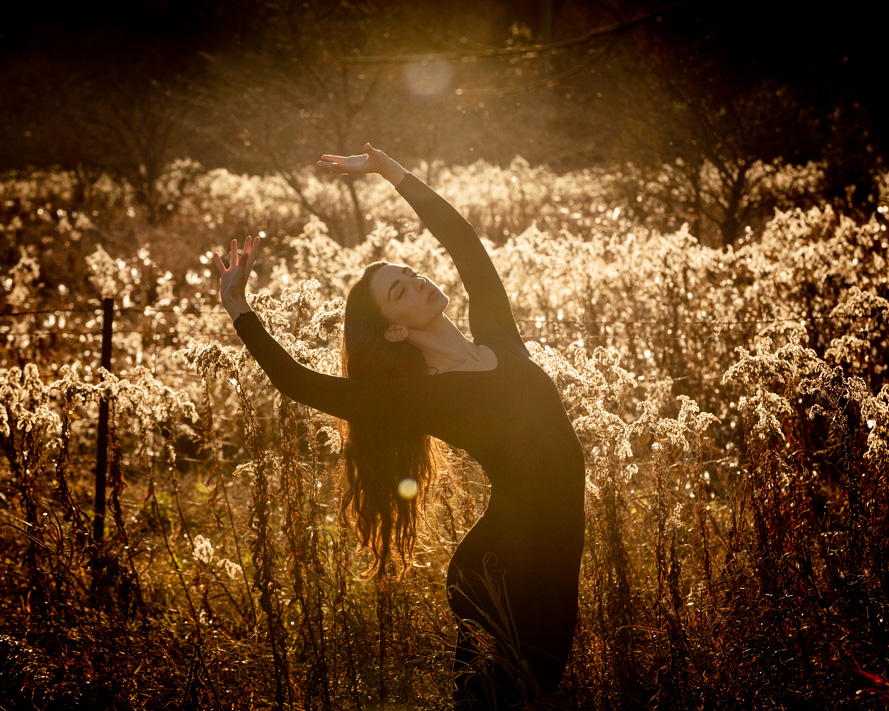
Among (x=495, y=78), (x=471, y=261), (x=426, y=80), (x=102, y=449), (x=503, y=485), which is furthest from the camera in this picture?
(x=426, y=80)

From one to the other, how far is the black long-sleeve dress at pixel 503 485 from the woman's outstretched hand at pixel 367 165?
2.70 ft

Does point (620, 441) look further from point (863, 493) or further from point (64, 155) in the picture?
point (64, 155)

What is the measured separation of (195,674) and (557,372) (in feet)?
5.89

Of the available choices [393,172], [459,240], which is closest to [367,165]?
[393,172]

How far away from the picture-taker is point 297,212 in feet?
56.1

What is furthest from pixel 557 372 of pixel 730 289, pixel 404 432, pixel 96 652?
pixel 730 289

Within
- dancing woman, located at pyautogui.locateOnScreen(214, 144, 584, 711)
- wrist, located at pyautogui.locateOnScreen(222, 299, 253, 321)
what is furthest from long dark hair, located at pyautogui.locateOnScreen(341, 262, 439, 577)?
wrist, located at pyautogui.locateOnScreen(222, 299, 253, 321)

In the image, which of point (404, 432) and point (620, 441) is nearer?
point (404, 432)

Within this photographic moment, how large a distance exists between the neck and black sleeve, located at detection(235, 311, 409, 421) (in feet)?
0.61

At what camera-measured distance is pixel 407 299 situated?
272 cm

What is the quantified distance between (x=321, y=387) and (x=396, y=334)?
1.24ft

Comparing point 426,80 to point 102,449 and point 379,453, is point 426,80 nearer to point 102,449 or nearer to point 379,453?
point 102,449

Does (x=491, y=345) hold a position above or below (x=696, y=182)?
below

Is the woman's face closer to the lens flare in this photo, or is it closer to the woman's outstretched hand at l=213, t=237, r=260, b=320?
the woman's outstretched hand at l=213, t=237, r=260, b=320
